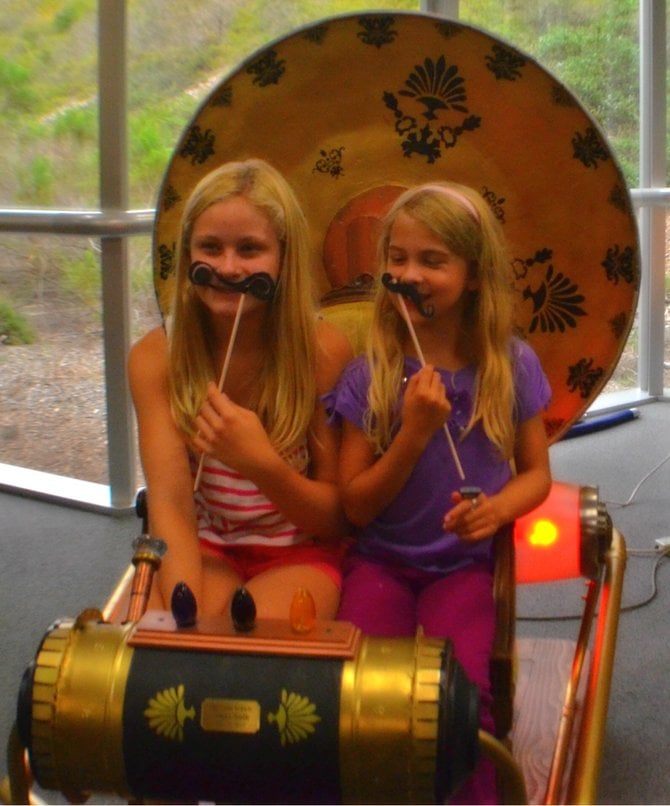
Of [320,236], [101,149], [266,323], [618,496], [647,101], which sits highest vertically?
[647,101]

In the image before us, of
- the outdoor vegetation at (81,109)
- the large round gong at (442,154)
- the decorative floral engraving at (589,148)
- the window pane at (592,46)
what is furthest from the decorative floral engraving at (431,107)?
the window pane at (592,46)

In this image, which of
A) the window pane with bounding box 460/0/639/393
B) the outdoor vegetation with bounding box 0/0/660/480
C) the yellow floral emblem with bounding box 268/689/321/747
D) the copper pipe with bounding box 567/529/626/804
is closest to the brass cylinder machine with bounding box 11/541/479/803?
the yellow floral emblem with bounding box 268/689/321/747

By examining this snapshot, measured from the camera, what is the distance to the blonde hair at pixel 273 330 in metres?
1.33

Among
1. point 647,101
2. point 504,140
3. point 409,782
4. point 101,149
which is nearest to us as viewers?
point 409,782

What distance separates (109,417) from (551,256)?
5.09ft

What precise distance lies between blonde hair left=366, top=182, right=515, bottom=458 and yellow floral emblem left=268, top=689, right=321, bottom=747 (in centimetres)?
49

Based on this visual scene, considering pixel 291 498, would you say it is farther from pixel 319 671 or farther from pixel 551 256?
pixel 551 256

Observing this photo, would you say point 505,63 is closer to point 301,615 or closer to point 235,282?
point 235,282

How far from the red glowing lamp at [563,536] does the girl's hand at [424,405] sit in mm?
291

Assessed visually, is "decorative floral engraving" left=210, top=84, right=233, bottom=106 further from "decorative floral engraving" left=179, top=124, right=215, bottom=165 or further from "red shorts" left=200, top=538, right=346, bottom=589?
"red shorts" left=200, top=538, right=346, bottom=589

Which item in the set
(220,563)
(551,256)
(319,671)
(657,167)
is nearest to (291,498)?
(220,563)

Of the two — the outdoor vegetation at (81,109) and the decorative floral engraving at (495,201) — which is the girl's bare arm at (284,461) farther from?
the outdoor vegetation at (81,109)

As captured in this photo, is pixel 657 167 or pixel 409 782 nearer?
pixel 409 782

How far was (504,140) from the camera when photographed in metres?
1.51
